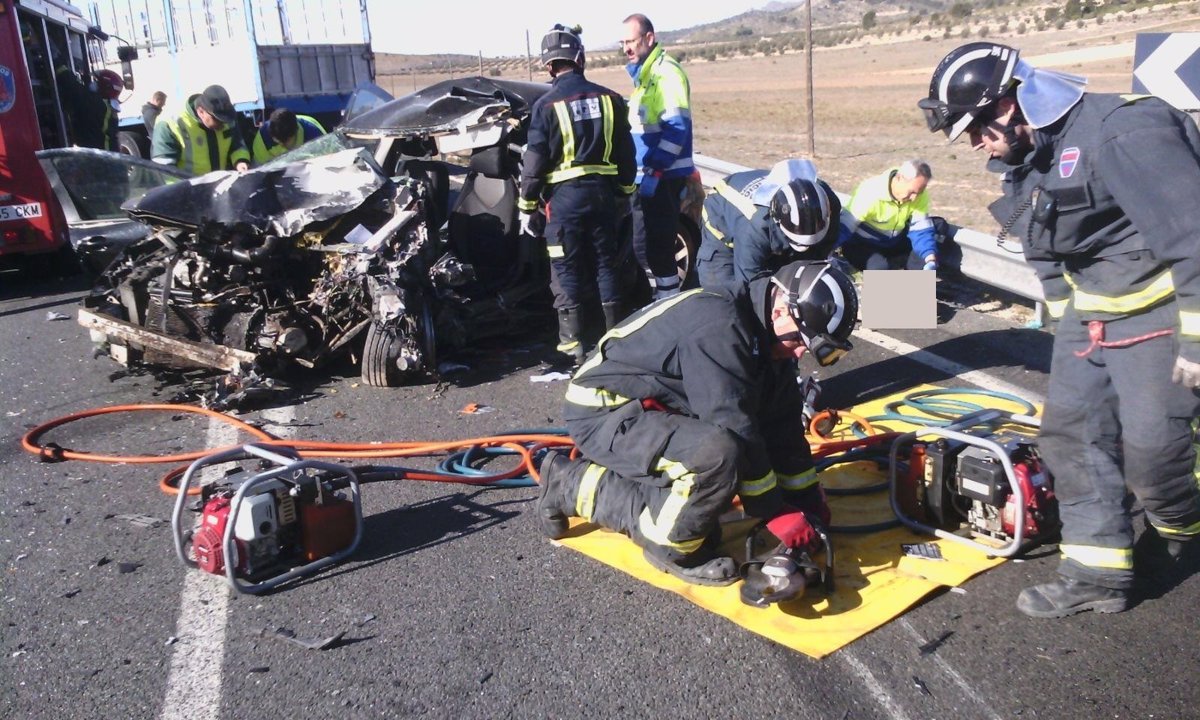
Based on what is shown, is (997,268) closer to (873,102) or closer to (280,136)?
(280,136)

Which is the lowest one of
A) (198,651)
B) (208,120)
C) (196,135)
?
(198,651)

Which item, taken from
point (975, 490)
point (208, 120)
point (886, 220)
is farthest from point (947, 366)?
point (208, 120)

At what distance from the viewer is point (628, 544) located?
402cm

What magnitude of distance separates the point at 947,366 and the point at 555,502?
10.4 ft

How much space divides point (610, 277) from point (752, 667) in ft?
10.9

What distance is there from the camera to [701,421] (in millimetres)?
3561

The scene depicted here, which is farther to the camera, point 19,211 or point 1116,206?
point 19,211

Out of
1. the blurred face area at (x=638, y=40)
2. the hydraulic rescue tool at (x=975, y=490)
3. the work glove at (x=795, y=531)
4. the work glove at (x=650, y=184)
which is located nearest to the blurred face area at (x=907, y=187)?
the work glove at (x=650, y=184)

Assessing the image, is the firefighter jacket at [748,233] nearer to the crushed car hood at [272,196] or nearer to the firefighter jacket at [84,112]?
the crushed car hood at [272,196]

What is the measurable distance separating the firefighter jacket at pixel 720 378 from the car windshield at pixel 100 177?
5.06 meters

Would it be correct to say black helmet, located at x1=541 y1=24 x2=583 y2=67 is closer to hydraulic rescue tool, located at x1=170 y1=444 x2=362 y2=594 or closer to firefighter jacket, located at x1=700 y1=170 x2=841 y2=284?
firefighter jacket, located at x1=700 y1=170 x2=841 y2=284

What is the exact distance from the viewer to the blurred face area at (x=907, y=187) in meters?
6.84

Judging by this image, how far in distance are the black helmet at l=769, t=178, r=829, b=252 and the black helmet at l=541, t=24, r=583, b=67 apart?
6.41 ft

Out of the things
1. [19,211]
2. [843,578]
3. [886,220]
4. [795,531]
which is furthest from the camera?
[19,211]
